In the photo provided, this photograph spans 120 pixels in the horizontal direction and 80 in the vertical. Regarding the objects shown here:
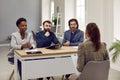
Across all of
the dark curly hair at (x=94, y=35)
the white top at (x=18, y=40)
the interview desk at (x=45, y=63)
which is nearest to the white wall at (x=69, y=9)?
the white top at (x=18, y=40)

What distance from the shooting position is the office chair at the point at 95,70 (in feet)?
8.28

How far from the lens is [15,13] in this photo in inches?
372

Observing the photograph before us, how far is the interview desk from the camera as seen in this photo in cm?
319

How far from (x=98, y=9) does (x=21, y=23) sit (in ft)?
7.30

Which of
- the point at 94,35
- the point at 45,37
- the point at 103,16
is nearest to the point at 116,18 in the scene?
the point at 103,16

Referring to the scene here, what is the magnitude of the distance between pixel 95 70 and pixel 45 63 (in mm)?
1001

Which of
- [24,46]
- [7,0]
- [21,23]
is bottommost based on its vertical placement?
[24,46]

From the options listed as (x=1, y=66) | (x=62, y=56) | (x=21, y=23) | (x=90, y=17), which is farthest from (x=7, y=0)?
(x=62, y=56)

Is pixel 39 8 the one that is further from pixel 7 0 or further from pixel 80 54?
pixel 80 54

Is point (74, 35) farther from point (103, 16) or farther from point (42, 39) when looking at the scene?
point (103, 16)

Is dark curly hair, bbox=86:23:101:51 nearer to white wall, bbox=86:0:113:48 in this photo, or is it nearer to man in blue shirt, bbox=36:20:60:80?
man in blue shirt, bbox=36:20:60:80

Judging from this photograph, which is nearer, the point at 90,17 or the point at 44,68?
the point at 44,68

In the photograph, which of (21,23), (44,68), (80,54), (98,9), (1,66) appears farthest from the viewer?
(1,66)

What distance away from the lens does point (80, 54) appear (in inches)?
102
